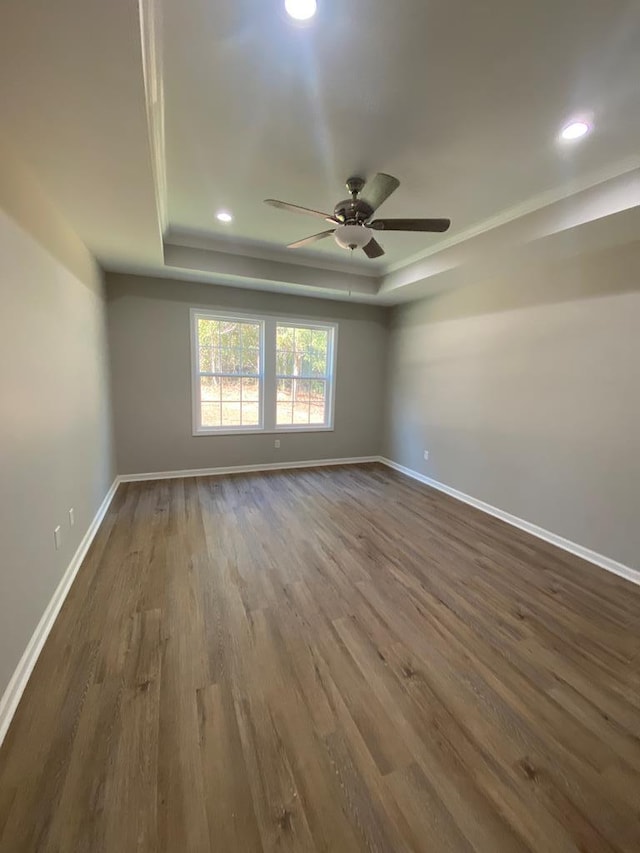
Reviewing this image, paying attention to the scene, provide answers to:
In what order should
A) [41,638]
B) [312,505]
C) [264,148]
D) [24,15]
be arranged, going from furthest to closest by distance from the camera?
[312,505] → [264,148] → [41,638] → [24,15]

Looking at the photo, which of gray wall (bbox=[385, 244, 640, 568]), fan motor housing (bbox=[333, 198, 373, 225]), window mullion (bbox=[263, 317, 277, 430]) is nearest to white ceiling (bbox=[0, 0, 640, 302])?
fan motor housing (bbox=[333, 198, 373, 225])

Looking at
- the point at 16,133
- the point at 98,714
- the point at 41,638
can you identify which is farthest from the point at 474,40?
the point at 41,638

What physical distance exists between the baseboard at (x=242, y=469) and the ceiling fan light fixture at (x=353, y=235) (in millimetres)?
3345

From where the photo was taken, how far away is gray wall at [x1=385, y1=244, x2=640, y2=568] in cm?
263

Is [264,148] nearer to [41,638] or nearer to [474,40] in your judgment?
[474,40]

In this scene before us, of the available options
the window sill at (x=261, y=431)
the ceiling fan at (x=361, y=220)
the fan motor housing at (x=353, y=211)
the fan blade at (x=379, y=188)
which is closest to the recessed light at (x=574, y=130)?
the ceiling fan at (x=361, y=220)

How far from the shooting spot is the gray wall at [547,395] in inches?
104

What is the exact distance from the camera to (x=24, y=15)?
1037 millimetres

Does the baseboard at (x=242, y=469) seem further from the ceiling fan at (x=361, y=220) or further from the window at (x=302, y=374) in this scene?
the ceiling fan at (x=361, y=220)

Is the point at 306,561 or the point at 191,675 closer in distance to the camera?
Answer: the point at 191,675

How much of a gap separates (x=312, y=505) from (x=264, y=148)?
309cm

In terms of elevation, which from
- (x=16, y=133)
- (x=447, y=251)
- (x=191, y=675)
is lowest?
(x=191, y=675)

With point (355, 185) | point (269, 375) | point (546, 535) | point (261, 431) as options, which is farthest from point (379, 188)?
point (261, 431)

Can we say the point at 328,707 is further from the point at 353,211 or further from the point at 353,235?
the point at 353,211
